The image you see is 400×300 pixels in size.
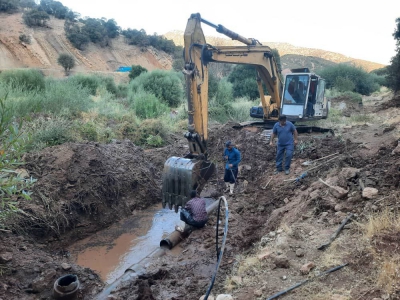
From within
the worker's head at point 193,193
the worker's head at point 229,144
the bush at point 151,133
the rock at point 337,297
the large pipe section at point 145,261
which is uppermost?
the worker's head at point 229,144

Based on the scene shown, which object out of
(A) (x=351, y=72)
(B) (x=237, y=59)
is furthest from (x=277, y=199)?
(A) (x=351, y=72)

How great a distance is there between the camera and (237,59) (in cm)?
943

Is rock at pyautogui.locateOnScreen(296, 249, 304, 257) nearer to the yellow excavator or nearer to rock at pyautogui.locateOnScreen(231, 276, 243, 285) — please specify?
rock at pyautogui.locateOnScreen(231, 276, 243, 285)

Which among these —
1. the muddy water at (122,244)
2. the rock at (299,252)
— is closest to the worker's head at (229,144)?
the muddy water at (122,244)

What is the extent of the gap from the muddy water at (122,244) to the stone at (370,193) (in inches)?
150

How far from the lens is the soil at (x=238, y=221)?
4.29 metres

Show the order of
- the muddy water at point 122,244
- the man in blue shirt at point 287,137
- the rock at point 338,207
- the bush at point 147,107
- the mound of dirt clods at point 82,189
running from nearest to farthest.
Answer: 1. the rock at point 338,207
2. the muddy water at point 122,244
3. the mound of dirt clods at point 82,189
4. the man in blue shirt at point 287,137
5. the bush at point 147,107

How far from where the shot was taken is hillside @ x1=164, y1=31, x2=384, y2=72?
66.8 meters

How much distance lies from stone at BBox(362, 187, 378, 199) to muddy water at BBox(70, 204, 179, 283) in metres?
3.82

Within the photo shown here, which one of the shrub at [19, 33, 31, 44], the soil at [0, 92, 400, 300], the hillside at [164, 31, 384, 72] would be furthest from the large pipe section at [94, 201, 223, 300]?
the hillside at [164, 31, 384, 72]

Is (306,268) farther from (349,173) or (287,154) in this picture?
(287,154)

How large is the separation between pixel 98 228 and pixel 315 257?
5771 millimetres

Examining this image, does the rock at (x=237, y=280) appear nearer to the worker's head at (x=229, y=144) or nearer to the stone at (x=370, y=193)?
the stone at (x=370, y=193)

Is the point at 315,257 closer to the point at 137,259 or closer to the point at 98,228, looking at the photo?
the point at 137,259
